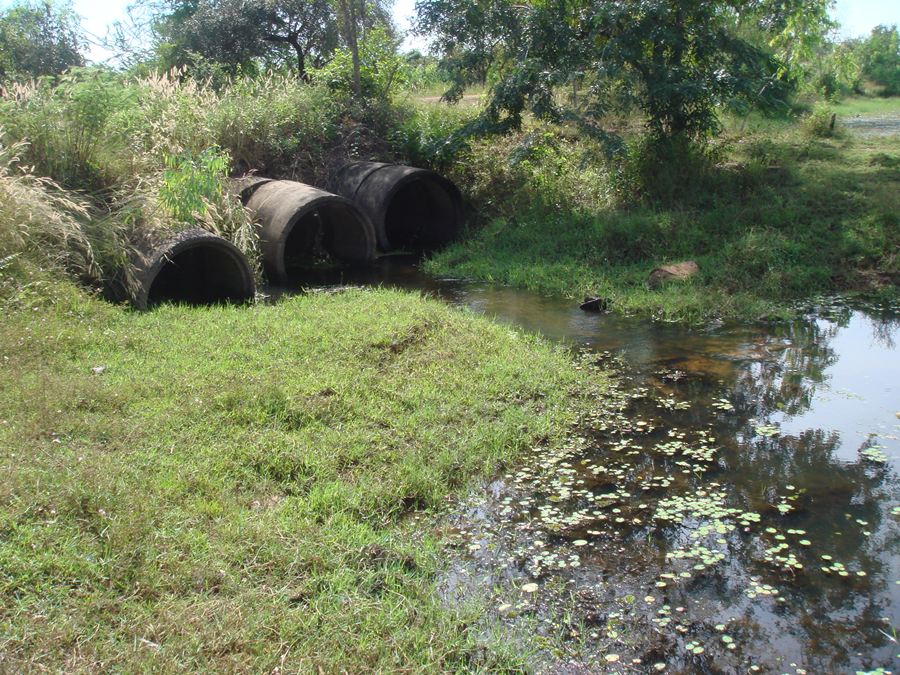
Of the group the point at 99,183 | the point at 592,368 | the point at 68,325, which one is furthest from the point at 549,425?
the point at 99,183

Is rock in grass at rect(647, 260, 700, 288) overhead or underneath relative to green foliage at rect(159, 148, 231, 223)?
underneath

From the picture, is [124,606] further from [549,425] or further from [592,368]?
[592,368]

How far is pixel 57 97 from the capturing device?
29.6ft

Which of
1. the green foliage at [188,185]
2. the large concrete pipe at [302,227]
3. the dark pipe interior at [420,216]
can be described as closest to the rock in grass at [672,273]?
the large concrete pipe at [302,227]

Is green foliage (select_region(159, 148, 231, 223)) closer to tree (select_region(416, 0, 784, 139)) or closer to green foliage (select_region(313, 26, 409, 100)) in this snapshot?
tree (select_region(416, 0, 784, 139))

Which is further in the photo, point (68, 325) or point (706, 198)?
point (706, 198)

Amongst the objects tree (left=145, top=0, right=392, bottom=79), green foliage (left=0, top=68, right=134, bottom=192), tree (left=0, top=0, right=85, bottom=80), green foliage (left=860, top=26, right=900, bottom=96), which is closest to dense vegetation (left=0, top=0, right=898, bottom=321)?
green foliage (left=0, top=68, right=134, bottom=192)

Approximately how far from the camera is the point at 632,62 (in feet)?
36.5

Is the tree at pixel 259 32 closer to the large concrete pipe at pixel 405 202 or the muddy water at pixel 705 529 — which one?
the large concrete pipe at pixel 405 202

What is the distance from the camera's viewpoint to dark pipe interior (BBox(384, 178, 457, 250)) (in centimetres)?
1316

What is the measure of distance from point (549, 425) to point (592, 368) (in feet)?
4.70

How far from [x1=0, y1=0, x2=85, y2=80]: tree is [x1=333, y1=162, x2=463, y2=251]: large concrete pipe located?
17270mm

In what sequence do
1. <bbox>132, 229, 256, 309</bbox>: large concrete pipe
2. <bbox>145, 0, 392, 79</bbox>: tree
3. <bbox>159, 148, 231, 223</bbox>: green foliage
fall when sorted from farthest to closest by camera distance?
<bbox>145, 0, 392, 79</bbox>: tree, <bbox>159, 148, 231, 223</bbox>: green foliage, <bbox>132, 229, 256, 309</bbox>: large concrete pipe

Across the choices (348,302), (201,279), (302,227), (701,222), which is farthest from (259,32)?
(348,302)
